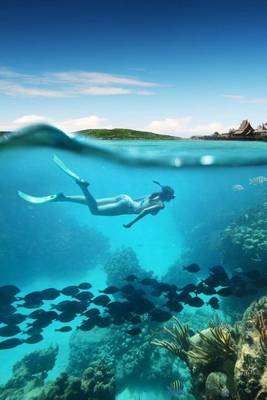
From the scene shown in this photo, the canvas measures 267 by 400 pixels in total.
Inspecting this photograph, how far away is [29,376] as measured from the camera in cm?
1172

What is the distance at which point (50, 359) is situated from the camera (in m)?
12.3

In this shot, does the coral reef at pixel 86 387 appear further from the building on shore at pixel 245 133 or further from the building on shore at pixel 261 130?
the building on shore at pixel 261 130

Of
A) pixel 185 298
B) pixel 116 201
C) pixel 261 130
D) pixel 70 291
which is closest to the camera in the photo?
pixel 185 298

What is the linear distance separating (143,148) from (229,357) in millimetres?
11142

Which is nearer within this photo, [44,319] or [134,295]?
[44,319]

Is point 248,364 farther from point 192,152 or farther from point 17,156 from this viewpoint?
point 17,156

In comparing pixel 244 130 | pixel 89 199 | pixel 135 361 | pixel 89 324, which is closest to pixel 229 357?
pixel 89 324

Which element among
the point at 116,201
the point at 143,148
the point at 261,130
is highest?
the point at 261,130

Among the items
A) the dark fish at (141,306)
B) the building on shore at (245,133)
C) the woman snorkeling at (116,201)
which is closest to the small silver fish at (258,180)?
the building on shore at (245,133)

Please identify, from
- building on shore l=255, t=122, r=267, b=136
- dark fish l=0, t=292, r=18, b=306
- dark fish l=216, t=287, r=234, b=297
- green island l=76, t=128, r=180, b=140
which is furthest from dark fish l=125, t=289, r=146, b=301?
building on shore l=255, t=122, r=267, b=136

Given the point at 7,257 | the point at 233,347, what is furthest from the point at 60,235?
the point at 233,347

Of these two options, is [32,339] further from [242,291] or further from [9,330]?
[242,291]

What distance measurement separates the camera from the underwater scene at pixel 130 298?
8.05m

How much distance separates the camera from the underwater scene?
8055mm
